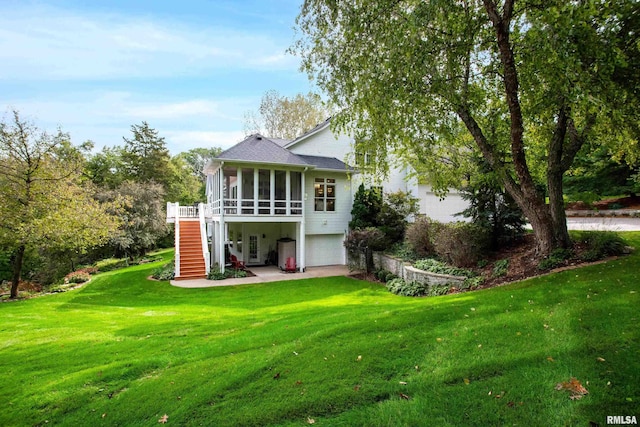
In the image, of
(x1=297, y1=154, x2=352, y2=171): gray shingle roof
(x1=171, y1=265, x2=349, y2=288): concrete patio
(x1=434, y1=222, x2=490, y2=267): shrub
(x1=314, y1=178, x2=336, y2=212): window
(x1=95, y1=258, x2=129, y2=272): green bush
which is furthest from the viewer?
(x1=95, y1=258, x2=129, y2=272): green bush

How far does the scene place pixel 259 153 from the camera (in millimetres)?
15852

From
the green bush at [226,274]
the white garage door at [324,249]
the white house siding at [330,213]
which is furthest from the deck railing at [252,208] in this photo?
the green bush at [226,274]

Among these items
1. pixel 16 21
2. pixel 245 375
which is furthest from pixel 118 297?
pixel 245 375

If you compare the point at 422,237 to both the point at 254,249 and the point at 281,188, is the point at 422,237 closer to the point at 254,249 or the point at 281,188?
the point at 281,188

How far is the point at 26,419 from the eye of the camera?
3.52 meters

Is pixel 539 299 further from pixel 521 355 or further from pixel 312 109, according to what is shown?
pixel 312 109

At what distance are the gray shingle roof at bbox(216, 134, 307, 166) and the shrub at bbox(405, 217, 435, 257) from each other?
6.23m

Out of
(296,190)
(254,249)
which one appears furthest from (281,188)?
(254,249)

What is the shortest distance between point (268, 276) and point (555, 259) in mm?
11081

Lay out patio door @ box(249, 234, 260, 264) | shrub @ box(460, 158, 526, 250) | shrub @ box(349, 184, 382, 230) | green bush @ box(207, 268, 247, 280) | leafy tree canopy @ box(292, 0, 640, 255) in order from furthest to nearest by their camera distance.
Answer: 1. patio door @ box(249, 234, 260, 264)
2. shrub @ box(349, 184, 382, 230)
3. green bush @ box(207, 268, 247, 280)
4. shrub @ box(460, 158, 526, 250)
5. leafy tree canopy @ box(292, 0, 640, 255)

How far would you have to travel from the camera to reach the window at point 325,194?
17828 mm

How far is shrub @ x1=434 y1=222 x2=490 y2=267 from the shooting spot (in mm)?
10578

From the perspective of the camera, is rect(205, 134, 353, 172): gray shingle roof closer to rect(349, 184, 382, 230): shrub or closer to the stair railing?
rect(349, 184, 382, 230): shrub

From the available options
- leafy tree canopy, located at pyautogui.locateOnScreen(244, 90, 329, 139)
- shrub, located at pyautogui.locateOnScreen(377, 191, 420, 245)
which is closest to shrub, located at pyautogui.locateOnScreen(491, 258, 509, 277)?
shrub, located at pyautogui.locateOnScreen(377, 191, 420, 245)
